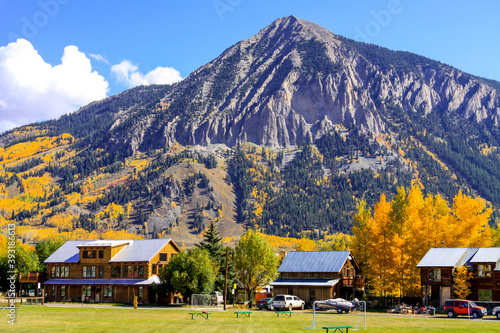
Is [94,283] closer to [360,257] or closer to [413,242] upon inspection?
[360,257]

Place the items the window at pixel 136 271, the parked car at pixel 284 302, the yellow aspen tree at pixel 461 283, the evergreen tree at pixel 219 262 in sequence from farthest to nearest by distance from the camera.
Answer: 1. the window at pixel 136 271
2. the evergreen tree at pixel 219 262
3. the yellow aspen tree at pixel 461 283
4. the parked car at pixel 284 302

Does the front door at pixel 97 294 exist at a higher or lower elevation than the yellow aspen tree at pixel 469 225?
lower

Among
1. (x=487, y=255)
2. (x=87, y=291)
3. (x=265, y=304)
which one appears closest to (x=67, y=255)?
(x=87, y=291)

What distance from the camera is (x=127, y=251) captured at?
9338 cm

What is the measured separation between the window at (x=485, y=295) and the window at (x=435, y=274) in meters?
5.00

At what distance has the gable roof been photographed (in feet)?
296

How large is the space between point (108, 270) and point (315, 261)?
33.1 meters

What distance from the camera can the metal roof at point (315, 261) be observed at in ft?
265

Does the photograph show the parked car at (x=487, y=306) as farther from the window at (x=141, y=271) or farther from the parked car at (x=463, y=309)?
the window at (x=141, y=271)

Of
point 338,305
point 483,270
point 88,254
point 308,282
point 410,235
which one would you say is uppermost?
point 410,235

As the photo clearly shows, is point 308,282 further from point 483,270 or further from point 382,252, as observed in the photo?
point 483,270

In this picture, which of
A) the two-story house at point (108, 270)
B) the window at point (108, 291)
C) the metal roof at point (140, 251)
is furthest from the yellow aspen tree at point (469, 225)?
the window at point (108, 291)

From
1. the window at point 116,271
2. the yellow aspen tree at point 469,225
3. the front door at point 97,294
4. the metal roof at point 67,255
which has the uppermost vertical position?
the yellow aspen tree at point 469,225

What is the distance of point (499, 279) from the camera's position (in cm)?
6888
